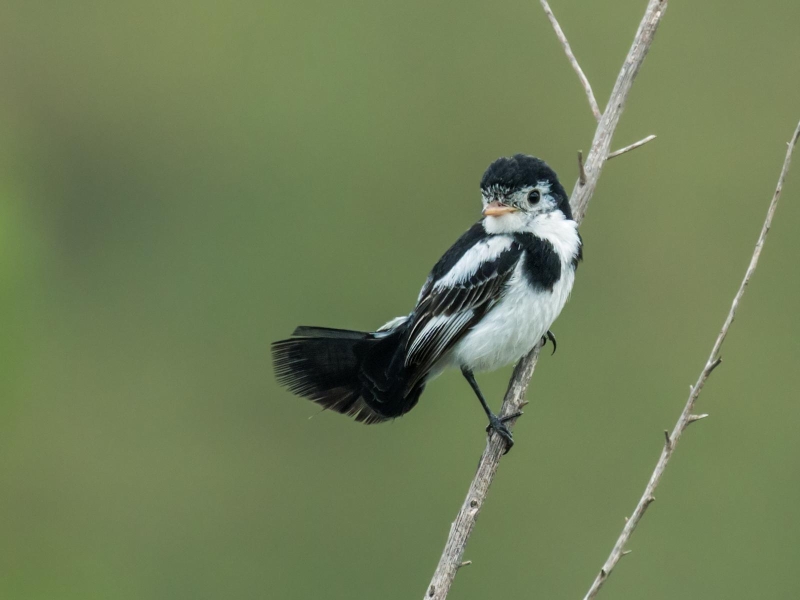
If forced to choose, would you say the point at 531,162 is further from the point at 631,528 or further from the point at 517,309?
the point at 631,528

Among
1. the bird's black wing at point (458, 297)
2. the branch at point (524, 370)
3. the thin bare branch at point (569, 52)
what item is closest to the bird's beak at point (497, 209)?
the bird's black wing at point (458, 297)

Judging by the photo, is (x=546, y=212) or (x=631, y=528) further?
(x=546, y=212)

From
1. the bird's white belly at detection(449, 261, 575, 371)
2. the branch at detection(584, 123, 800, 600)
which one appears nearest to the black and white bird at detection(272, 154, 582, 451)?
the bird's white belly at detection(449, 261, 575, 371)

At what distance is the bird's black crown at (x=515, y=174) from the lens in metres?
2.75

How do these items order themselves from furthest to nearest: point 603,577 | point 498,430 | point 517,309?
point 517,309, point 498,430, point 603,577

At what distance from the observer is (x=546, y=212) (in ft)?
9.27

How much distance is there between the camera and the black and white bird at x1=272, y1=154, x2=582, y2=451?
278 cm

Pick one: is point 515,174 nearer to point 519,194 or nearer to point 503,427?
point 519,194

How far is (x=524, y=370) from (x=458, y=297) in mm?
317

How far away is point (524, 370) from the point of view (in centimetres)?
278

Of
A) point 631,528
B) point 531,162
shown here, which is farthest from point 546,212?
point 631,528

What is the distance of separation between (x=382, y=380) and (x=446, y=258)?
0.46 meters

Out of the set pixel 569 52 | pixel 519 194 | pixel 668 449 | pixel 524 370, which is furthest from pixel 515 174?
pixel 668 449

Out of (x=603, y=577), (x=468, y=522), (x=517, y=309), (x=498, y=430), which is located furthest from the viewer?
(x=517, y=309)
